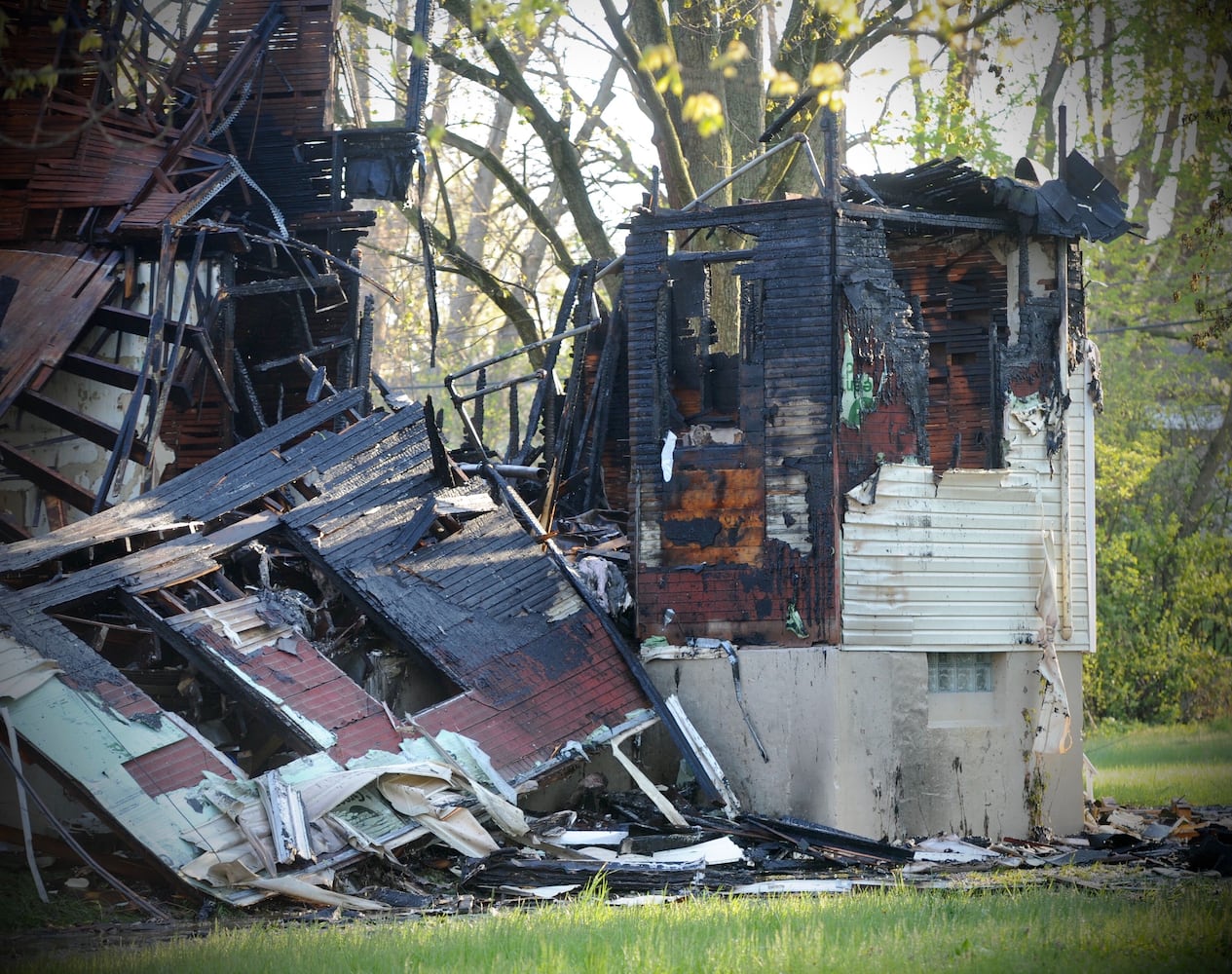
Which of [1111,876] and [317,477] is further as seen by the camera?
[317,477]

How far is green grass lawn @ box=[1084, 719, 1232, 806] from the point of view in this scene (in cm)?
1728

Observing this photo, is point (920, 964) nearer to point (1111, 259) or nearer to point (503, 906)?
point (503, 906)

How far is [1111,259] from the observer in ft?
99.6

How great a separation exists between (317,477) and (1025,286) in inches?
275

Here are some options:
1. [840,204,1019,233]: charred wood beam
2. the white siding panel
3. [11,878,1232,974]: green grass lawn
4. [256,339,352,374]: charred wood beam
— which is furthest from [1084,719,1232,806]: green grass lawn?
[256,339,352,374]: charred wood beam

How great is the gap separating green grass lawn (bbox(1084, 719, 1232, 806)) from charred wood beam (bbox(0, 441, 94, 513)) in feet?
37.5

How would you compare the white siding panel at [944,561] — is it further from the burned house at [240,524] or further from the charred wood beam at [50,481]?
the charred wood beam at [50,481]

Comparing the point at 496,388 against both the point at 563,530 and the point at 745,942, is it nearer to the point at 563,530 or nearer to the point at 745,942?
the point at 563,530

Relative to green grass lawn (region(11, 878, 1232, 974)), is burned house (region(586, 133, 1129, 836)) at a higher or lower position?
higher

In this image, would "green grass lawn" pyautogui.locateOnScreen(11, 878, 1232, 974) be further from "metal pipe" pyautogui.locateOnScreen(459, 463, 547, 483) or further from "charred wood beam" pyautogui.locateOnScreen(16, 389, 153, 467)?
"metal pipe" pyautogui.locateOnScreen(459, 463, 547, 483)

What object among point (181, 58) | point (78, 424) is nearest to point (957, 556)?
point (78, 424)

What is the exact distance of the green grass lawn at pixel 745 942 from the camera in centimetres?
717

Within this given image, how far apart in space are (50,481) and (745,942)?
858 cm

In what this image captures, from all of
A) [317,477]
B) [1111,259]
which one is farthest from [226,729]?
[1111,259]
